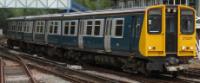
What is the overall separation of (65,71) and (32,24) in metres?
12.1

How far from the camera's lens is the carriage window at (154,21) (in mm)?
17925

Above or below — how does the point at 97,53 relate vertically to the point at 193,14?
below

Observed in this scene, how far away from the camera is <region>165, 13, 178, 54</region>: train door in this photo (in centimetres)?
1822

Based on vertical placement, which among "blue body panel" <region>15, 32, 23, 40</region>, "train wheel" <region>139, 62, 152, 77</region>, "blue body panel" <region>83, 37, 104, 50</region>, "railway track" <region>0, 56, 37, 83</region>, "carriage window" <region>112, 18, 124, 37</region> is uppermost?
"carriage window" <region>112, 18, 124, 37</region>

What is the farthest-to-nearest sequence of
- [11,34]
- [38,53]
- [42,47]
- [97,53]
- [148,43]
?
1. [11,34]
2. [38,53]
3. [42,47]
4. [97,53]
5. [148,43]

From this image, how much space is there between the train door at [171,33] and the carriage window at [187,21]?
33 centimetres

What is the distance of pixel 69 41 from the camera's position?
25.1 m

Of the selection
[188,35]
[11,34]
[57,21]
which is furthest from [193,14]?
[11,34]

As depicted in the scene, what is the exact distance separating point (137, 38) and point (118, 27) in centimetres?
167

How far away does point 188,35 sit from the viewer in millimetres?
18641

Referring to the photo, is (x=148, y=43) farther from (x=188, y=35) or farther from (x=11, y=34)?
(x=11, y=34)

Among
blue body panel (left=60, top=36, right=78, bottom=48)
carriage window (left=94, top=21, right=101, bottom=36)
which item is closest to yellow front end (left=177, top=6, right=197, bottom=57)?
carriage window (left=94, top=21, right=101, bottom=36)

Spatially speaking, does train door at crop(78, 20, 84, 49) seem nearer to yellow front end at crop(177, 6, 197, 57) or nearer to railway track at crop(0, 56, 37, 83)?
railway track at crop(0, 56, 37, 83)

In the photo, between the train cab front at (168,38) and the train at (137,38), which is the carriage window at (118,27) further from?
the train cab front at (168,38)
